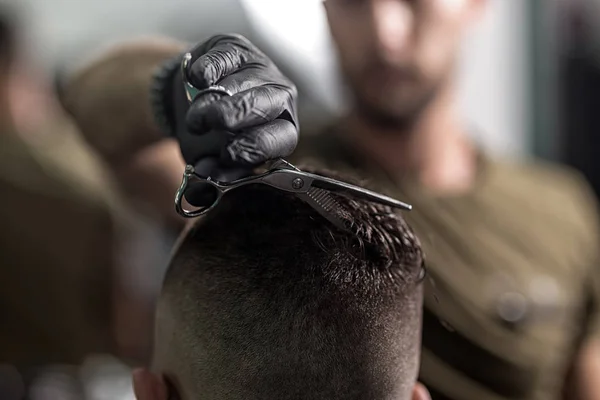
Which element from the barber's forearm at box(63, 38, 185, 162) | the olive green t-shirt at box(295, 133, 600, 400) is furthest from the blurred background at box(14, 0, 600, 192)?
the barber's forearm at box(63, 38, 185, 162)

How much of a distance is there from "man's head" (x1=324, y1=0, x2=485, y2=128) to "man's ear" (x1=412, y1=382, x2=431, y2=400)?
12.1 inches

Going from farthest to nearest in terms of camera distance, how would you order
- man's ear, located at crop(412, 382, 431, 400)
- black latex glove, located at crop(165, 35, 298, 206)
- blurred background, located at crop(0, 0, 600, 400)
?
blurred background, located at crop(0, 0, 600, 400) < man's ear, located at crop(412, 382, 431, 400) < black latex glove, located at crop(165, 35, 298, 206)

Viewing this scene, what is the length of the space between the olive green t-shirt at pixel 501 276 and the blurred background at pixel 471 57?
0.10 m

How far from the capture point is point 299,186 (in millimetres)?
406

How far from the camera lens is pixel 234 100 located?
14.9 inches

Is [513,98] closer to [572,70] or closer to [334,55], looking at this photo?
[572,70]

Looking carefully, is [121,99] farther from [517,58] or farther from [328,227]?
[517,58]

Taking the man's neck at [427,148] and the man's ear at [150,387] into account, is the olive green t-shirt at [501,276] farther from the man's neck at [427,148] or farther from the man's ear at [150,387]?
the man's ear at [150,387]

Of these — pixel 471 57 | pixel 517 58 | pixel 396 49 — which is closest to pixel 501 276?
pixel 396 49

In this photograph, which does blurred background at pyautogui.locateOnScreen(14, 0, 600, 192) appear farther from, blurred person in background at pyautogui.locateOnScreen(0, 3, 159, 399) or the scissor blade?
the scissor blade

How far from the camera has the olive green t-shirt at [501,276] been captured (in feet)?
1.96

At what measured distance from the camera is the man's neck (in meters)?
0.87

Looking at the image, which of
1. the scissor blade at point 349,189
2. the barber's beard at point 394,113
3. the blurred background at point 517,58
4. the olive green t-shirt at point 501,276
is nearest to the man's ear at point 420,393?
the olive green t-shirt at point 501,276

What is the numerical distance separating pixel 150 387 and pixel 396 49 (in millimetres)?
443
